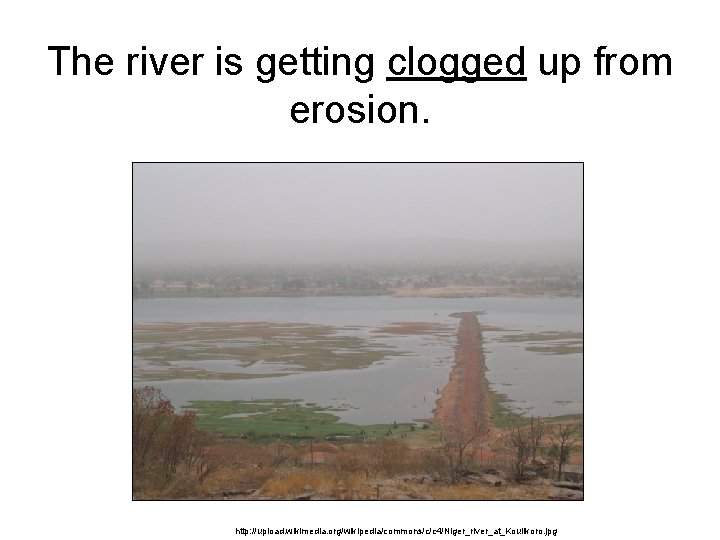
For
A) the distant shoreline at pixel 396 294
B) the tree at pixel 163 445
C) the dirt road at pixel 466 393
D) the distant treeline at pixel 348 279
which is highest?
the distant treeline at pixel 348 279

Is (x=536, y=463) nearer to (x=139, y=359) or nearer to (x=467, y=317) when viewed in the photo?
(x=467, y=317)

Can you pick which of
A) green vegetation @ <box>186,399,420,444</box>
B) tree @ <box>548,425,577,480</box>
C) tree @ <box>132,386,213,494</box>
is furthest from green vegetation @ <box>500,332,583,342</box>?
tree @ <box>132,386,213,494</box>

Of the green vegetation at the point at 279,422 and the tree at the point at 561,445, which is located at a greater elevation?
the green vegetation at the point at 279,422

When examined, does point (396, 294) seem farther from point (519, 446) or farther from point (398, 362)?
point (519, 446)

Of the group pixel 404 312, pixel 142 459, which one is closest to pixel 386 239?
pixel 404 312

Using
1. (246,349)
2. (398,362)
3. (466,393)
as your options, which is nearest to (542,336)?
(466,393)

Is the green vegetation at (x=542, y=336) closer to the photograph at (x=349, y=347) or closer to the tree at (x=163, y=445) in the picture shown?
the photograph at (x=349, y=347)

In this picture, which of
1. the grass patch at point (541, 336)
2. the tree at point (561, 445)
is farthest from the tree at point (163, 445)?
the tree at point (561, 445)
